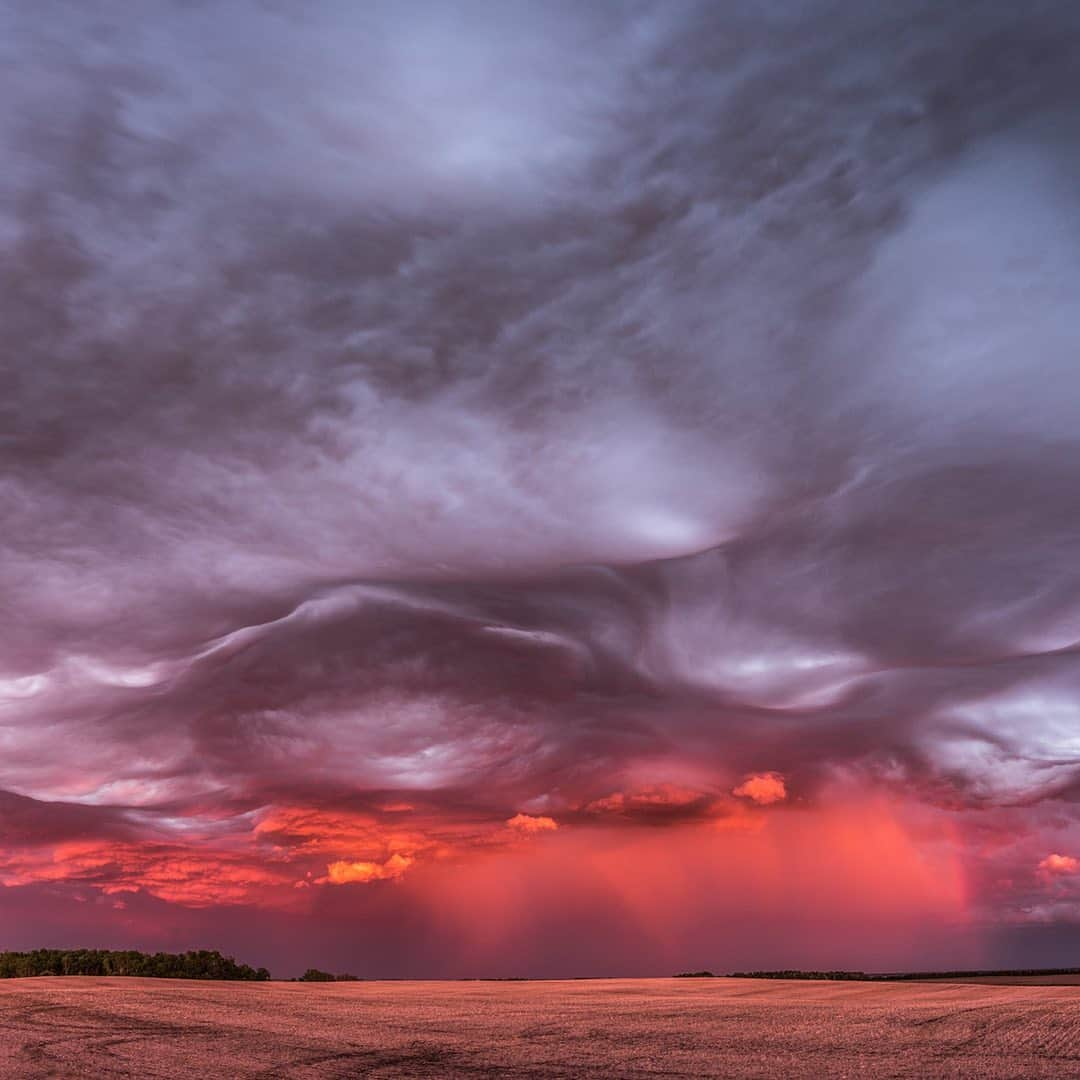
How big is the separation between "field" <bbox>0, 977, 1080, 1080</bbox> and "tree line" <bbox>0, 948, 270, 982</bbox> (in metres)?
39.5

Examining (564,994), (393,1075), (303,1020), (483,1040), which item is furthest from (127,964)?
(393,1075)

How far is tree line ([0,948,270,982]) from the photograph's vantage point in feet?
288

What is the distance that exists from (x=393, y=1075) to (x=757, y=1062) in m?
9.55

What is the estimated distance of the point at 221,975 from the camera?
96.1 meters

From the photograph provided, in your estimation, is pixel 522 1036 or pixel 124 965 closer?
pixel 522 1036

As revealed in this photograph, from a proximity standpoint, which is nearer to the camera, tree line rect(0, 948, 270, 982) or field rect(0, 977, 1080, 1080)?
field rect(0, 977, 1080, 1080)

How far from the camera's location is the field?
2530 cm

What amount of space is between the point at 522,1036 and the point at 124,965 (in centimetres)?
7111

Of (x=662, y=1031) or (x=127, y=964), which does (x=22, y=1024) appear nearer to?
(x=662, y=1031)

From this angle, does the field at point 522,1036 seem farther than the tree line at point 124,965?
No

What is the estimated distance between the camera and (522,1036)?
33.3m

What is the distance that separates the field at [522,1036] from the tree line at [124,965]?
39499mm

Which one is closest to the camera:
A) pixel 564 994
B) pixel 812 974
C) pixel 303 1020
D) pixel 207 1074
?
pixel 207 1074

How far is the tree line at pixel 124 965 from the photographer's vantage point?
87.9 metres
